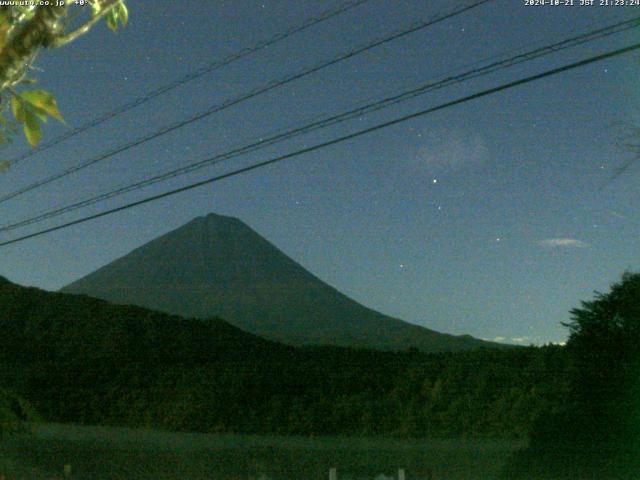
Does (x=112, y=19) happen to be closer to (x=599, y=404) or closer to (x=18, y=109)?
(x=18, y=109)

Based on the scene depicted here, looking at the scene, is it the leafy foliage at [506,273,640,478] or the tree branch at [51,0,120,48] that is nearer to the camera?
the tree branch at [51,0,120,48]

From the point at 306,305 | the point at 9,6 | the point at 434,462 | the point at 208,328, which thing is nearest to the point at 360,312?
the point at 306,305

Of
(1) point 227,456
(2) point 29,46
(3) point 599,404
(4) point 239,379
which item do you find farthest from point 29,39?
(4) point 239,379

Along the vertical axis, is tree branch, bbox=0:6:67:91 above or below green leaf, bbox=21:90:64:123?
above

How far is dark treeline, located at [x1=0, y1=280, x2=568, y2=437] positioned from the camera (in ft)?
44.5

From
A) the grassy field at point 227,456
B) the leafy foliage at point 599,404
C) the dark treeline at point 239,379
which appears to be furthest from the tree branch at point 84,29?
the grassy field at point 227,456

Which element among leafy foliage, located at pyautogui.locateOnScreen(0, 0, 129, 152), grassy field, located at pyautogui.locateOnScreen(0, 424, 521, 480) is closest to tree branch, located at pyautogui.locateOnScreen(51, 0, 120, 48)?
leafy foliage, located at pyautogui.locateOnScreen(0, 0, 129, 152)

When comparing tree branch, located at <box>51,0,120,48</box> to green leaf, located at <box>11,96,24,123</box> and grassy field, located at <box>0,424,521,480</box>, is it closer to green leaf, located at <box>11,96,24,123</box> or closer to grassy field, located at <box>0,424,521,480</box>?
green leaf, located at <box>11,96,24,123</box>

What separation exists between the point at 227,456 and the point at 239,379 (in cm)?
230

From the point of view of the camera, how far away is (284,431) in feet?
50.9

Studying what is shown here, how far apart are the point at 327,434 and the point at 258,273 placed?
15.8 meters

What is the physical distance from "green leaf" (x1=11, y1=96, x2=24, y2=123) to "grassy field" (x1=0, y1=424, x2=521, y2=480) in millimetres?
10324

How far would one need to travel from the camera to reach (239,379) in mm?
16969

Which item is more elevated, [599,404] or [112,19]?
[112,19]
